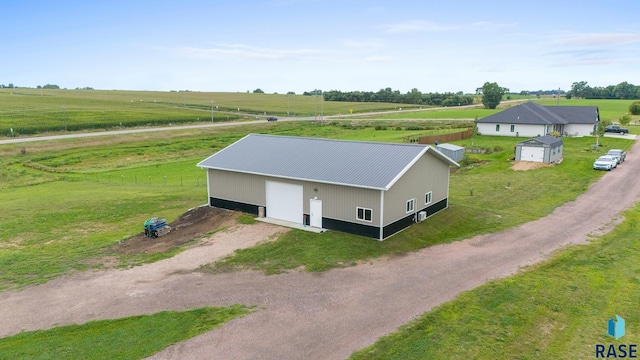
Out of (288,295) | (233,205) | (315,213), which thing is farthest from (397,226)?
(233,205)

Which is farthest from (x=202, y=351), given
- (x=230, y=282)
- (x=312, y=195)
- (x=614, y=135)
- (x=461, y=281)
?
(x=614, y=135)

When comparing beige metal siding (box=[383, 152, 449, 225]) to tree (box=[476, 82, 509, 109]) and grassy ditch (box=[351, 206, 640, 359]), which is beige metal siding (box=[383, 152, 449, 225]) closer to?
grassy ditch (box=[351, 206, 640, 359])

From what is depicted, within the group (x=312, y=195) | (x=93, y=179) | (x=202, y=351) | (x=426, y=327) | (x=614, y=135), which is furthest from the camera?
(x=614, y=135)

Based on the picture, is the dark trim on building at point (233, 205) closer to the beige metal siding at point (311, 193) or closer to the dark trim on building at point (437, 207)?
the beige metal siding at point (311, 193)

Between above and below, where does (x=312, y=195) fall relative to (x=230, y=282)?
above

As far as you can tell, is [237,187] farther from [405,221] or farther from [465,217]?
[465,217]

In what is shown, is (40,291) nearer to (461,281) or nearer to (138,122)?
(461,281)

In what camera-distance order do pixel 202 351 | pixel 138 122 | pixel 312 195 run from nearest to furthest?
pixel 202 351
pixel 312 195
pixel 138 122
